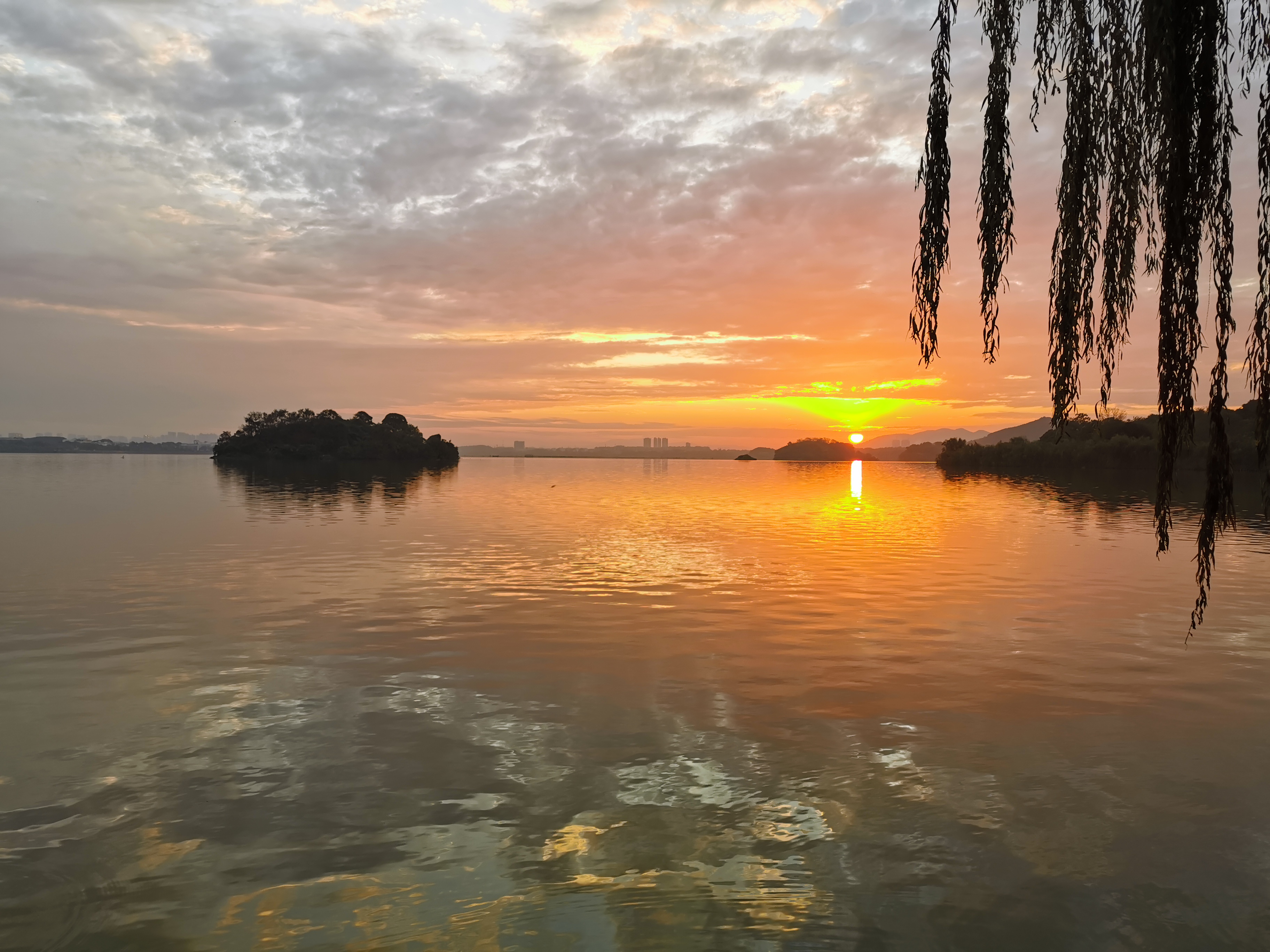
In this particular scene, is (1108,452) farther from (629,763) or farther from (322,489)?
(629,763)

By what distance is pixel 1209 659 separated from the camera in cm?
1748

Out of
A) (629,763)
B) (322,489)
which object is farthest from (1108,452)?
(629,763)

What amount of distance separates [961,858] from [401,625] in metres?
15.6

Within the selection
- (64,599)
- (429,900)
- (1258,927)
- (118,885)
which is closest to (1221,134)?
(1258,927)

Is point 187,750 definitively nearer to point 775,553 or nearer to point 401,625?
point 401,625

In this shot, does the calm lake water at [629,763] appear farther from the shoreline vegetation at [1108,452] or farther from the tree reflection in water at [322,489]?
the shoreline vegetation at [1108,452]

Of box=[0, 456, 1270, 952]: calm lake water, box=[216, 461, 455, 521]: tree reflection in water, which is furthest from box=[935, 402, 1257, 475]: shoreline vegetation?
box=[0, 456, 1270, 952]: calm lake water

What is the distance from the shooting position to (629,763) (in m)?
11.3

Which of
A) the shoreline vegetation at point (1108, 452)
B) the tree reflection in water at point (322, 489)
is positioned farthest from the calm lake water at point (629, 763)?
the shoreline vegetation at point (1108, 452)

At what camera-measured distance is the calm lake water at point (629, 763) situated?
753 centimetres

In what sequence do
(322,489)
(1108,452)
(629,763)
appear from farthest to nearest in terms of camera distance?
1. (1108,452)
2. (322,489)
3. (629,763)

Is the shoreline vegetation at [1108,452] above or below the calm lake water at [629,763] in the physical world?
above

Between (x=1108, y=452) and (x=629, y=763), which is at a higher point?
(x=1108, y=452)

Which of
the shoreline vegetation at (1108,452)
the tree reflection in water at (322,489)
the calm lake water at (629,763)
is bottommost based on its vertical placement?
the calm lake water at (629,763)
